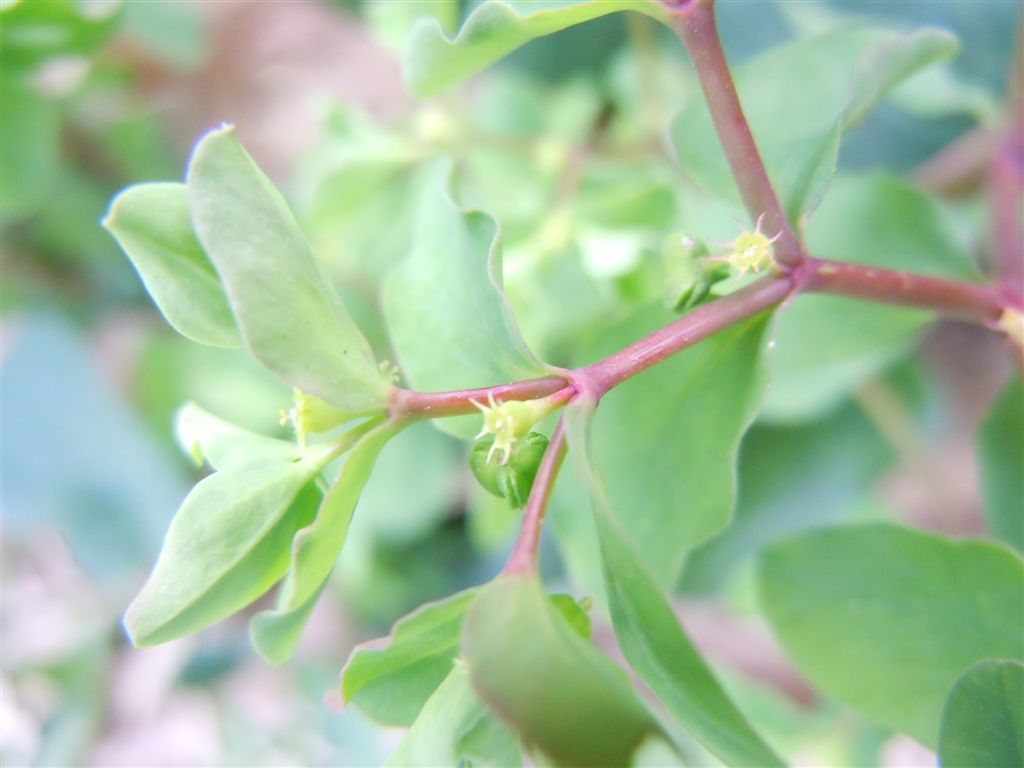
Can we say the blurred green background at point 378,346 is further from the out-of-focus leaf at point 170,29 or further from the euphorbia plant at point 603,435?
the euphorbia plant at point 603,435

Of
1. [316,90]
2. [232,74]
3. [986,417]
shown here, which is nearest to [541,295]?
[986,417]

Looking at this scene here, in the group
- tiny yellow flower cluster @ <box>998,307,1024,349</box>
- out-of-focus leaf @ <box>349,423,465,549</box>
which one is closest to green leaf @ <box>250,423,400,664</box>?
tiny yellow flower cluster @ <box>998,307,1024,349</box>

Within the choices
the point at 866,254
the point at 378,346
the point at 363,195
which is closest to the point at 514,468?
the point at 866,254

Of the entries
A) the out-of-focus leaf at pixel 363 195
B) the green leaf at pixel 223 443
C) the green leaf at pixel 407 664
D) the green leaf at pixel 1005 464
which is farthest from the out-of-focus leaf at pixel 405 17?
the green leaf at pixel 1005 464

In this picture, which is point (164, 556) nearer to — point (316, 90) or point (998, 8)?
point (998, 8)

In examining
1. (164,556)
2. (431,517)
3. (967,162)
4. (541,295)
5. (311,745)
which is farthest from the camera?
(431,517)

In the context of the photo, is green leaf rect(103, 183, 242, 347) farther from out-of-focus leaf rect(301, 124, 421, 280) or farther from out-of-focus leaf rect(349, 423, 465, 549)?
out-of-focus leaf rect(349, 423, 465, 549)

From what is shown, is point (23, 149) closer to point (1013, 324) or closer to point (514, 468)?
point (514, 468)
